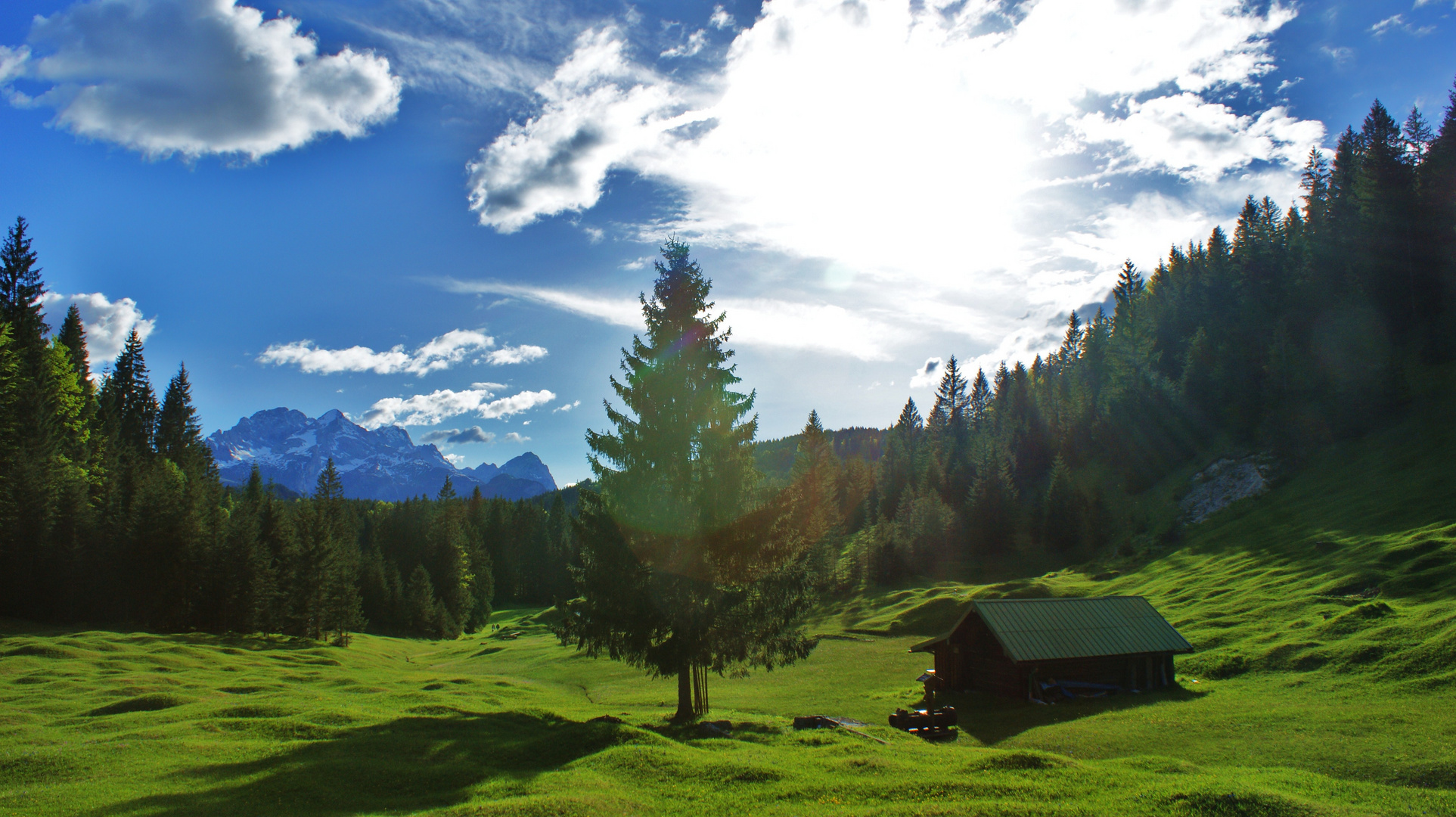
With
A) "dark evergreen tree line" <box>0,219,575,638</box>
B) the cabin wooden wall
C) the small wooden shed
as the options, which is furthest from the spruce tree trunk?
"dark evergreen tree line" <box>0,219,575,638</box>

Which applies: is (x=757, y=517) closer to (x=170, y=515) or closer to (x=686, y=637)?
(x=686, y=637)

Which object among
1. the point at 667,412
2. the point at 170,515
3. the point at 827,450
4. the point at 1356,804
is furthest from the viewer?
the point at 827,450

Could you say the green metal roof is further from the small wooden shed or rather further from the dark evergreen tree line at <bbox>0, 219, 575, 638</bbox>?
the dark evergreen tree line at <bbox>0, 219, 575, 638</bbox>

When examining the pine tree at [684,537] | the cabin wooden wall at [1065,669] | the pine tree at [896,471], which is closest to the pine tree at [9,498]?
the pine tree at [684,537]

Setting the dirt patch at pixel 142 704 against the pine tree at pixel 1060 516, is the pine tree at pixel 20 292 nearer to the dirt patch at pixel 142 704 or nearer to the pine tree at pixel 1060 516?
the dirt patch at pixel 142 704

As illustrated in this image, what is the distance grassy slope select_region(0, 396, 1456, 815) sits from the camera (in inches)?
565

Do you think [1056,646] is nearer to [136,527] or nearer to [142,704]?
[142,704]

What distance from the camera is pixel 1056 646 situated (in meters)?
31.7

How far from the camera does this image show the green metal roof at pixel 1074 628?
3156 cm

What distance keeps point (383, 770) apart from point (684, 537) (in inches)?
447

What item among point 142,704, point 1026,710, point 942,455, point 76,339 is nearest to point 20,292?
point 76,339

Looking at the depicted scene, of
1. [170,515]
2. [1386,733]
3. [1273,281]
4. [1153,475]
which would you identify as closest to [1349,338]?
[1273,281]

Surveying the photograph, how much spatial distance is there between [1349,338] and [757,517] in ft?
285

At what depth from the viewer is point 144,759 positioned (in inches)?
671
